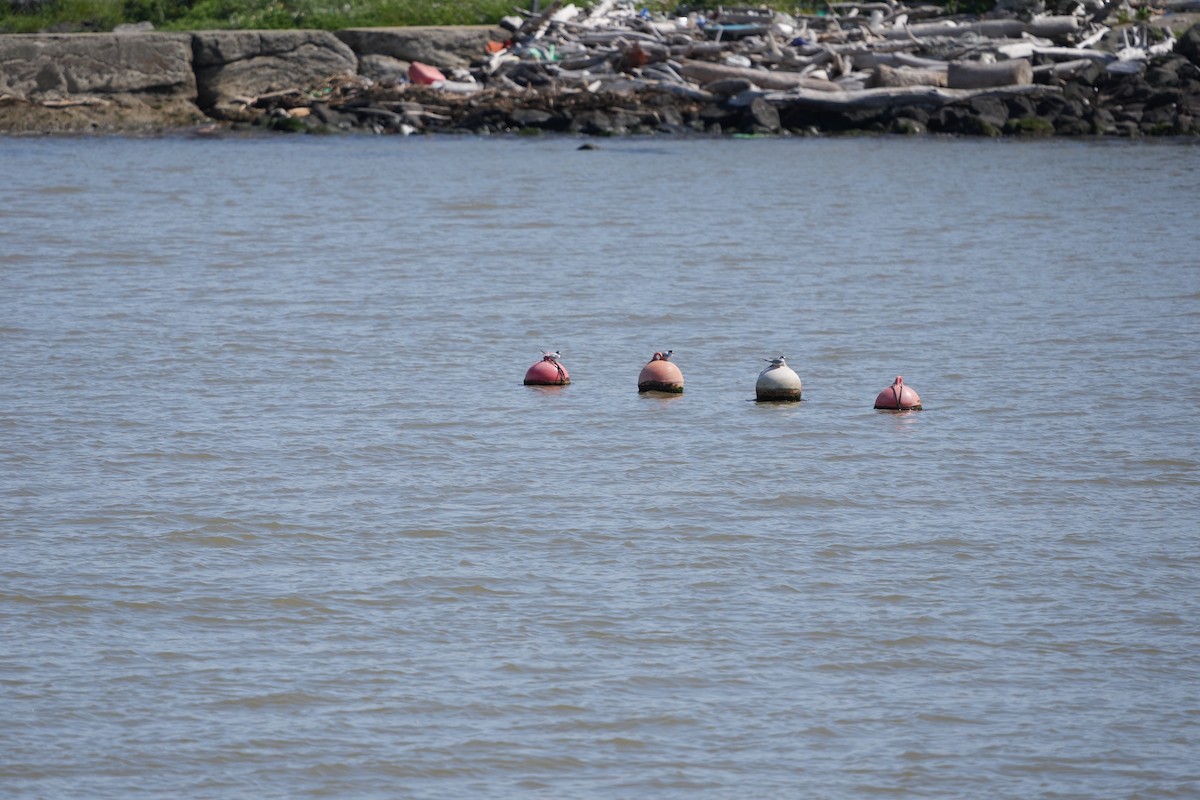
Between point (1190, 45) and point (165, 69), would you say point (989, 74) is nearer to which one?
point (1190, 45)

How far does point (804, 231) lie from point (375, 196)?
717 cm

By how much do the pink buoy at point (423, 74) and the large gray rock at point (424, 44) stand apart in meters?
0.59

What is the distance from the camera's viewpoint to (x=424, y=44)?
4044cm

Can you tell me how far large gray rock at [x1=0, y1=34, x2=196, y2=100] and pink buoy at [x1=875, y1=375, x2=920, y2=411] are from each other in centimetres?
2972

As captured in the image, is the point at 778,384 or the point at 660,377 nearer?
the point at 778,384

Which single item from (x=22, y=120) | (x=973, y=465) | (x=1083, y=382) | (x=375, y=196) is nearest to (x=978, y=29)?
A: (x=375, y=196)

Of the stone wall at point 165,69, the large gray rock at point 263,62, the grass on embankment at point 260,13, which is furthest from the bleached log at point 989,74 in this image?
the large gray rock at point 263,62

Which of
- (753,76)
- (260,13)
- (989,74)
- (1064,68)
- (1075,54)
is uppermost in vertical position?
(1075,54)

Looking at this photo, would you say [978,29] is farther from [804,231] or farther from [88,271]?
A: [88,271]

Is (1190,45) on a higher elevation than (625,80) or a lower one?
higher

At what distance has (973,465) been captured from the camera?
33.8 feet

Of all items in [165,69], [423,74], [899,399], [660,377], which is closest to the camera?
[899,399]

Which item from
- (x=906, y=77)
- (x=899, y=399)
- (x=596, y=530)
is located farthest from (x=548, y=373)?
(x=906, y=77)

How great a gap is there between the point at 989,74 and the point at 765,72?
14.6 ft
